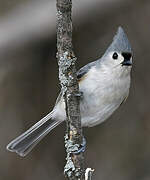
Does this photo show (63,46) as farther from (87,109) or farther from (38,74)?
(38,74)

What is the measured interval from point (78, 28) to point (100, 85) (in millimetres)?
1617

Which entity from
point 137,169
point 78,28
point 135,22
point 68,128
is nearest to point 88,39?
point 78,28

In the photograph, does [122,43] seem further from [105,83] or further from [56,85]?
Answer: [56,85]

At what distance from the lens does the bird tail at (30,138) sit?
3.24m

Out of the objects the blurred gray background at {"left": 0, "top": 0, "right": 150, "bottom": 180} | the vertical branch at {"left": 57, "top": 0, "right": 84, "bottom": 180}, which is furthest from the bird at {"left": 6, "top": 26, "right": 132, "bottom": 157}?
the blurred gray background at {"left": 0, "top": 0, "right": 150, "bottom": 180}

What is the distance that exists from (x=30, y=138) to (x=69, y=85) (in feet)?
4.15

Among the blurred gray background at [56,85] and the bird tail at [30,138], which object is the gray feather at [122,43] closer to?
the bird tail at [30,138]

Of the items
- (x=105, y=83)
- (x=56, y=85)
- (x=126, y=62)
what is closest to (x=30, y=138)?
(x=105, y=83)

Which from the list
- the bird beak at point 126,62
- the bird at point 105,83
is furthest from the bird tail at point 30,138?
the bird beak at point 126,62

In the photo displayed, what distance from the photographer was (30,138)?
3381mm

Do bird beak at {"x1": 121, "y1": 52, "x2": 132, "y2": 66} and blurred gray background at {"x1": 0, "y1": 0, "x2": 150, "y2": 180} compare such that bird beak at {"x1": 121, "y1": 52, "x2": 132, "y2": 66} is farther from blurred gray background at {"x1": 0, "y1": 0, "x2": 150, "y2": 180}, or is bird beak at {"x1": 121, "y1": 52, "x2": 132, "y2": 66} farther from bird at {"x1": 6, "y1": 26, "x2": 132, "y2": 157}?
blurred gray background at {"x1": 0, "y1": 0, "x2": 150, "y2": 180}

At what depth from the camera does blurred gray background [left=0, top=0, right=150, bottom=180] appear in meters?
4.38

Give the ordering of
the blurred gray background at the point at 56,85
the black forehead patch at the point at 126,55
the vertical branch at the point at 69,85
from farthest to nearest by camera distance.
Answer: the blurred gray background at the point at 56,85 → the black forehead patch at the point at 126,55 → the vertical branch at the point at 69,85

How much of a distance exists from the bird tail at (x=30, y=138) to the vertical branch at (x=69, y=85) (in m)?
0.98
